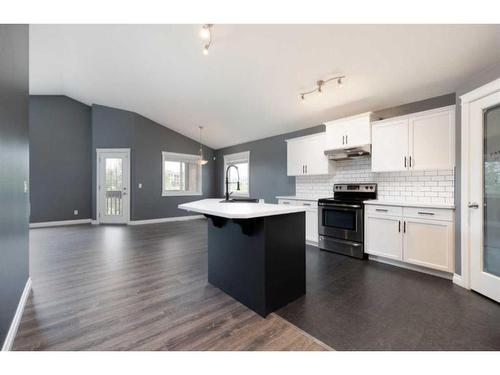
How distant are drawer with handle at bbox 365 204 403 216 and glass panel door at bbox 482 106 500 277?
86 centimetres

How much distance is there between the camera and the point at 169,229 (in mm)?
5727

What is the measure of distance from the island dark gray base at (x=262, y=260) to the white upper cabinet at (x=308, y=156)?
7.28 feet

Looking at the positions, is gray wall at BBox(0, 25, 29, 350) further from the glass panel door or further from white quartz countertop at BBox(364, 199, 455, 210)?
the glass panel door

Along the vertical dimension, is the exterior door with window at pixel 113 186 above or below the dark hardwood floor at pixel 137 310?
above

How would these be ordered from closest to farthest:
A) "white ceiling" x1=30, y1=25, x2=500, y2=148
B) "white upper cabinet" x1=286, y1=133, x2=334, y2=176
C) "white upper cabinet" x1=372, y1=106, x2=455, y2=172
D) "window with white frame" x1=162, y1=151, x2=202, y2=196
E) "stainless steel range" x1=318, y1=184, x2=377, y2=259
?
"white ceiling" x1=30, y1=25, x2=500, y2=148, "white upper cabinet" x1=372, y1=106, x2=455, y2=172, "stainless steel range" x1=318, y1=184, x2=377, y2=259, "white upper cabinet" x1=286, y1=133, x2=334, y2=176, "window with white frame" x1=162, y1=151, x2=202, y2=196

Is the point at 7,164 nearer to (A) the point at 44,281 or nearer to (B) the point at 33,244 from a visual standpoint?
(A) the point at 44,281

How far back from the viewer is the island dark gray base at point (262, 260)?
1.95 metres

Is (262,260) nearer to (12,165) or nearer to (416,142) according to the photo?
(12,165)

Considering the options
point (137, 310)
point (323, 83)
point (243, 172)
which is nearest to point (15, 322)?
point (137, 310)

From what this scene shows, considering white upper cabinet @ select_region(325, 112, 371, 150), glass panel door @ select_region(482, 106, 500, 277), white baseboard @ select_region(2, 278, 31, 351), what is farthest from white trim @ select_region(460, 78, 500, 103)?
white baseboard @ select_region(2, 278, 31, 351)

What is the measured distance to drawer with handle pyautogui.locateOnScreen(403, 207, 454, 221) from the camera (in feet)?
8.82

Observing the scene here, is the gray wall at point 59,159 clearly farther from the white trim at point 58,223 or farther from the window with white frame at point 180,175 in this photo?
the window with white frame at point 180,175

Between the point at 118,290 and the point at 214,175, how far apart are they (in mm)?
5983

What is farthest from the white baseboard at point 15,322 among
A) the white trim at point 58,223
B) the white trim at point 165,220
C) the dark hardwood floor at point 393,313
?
the white trim at point 58,223
